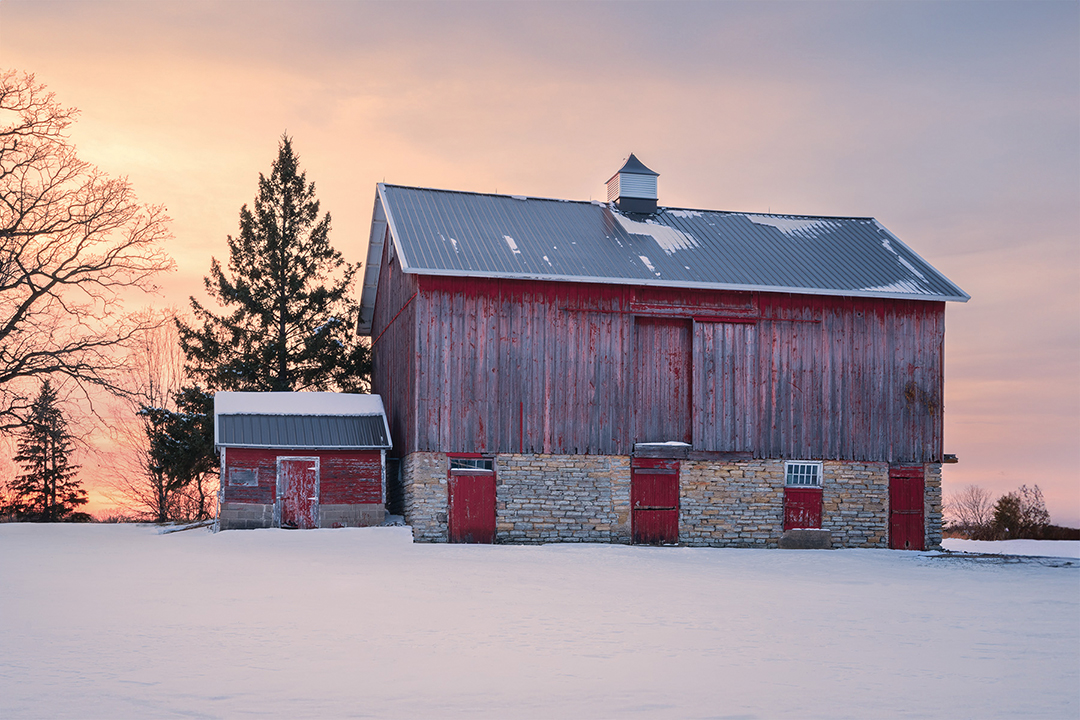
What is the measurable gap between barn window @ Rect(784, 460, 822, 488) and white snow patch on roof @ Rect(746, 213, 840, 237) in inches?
298

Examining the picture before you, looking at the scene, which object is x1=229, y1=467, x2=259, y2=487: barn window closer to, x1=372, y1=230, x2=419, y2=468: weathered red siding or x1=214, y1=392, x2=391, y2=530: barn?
x1=214, y1=392, x2=391, y2=530: barn

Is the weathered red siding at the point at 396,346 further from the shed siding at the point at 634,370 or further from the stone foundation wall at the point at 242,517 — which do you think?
the stone foundation wall at the point at 242,517

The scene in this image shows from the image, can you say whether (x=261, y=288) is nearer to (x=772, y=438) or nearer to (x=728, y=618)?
(x=772, y=438)

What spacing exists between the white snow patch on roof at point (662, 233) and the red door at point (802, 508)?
7425 millimetres

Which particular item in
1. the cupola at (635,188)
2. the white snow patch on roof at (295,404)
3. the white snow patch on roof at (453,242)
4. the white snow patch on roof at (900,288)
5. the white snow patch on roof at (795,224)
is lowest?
the white snow patch on roof at (295,404)

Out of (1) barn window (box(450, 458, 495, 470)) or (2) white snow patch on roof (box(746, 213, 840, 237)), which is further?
(2) white snow patch on roof (box(746, 213, 840, 237))

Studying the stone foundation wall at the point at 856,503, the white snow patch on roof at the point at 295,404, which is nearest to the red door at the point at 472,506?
the white snow patch on roof at the point at 295,404

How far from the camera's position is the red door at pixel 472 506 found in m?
25.2

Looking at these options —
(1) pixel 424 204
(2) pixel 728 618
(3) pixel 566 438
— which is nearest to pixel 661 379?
(3) pixel 566 438

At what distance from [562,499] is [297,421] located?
7860 millimetres

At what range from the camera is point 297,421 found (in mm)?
28297

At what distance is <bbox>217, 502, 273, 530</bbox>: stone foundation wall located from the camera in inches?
1061

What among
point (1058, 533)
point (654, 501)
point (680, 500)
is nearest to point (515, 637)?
point (654, 501)

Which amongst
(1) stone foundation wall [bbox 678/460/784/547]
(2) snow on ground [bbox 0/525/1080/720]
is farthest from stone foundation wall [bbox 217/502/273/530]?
(1) stone foundation wall [bbox 678/460/784/547]
